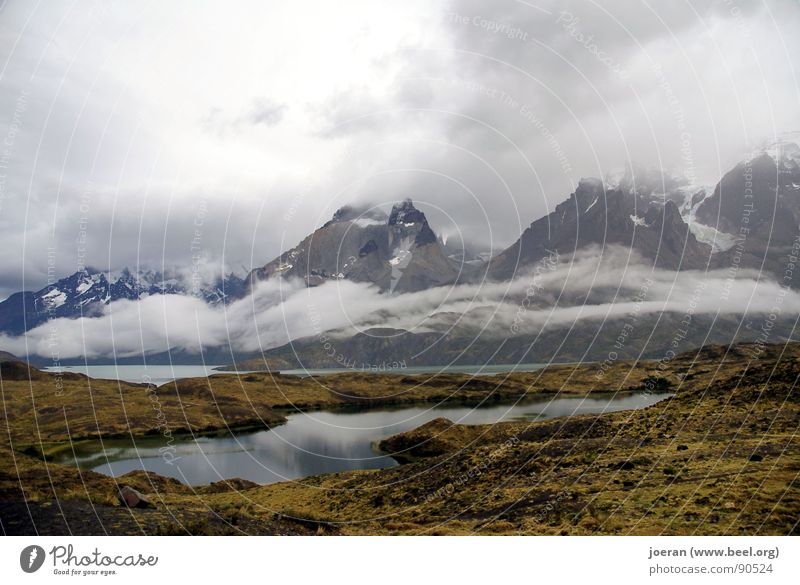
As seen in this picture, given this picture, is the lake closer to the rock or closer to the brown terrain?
the brown terrain

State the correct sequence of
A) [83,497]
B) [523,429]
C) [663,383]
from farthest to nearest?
[663,383], [523,429], [83,497]

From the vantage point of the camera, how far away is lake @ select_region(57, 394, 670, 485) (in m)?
61.6

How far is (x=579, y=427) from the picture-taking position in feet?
138

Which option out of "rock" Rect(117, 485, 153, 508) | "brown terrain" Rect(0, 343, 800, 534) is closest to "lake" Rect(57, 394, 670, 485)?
"brown terrain" Rect(0, 343, 800, 534)

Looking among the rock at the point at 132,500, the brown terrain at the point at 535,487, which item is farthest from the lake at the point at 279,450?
the rock at the point at 132,500

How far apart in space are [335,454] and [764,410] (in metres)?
50.1

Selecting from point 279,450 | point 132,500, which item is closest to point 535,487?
point 132,500

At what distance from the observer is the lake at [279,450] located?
202 ft

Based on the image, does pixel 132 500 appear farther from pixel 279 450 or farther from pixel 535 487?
pixel 279 450

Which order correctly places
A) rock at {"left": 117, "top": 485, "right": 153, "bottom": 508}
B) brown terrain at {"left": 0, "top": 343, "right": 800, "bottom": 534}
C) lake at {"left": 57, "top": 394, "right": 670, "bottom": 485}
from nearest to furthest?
brown terrain at {"left": 0, "top": 343, "right": 800, "bottom": 534} < rock at {"left": 117, "top": 485, "right": 153, "bottom": 508} < lake at {"left": 57, "top": 394, "right": 670, "bottom": 485}

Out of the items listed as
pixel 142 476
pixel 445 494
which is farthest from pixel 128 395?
pixel 445 494

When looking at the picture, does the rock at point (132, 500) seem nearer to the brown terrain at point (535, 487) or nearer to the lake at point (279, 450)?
the brown terrain at point (535, 487)

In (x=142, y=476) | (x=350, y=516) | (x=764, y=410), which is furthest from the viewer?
(x=142, y=476)
